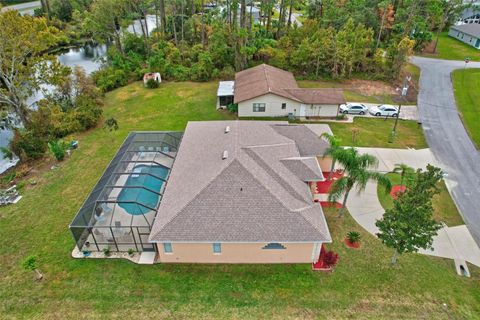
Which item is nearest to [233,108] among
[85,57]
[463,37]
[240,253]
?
[240,253]

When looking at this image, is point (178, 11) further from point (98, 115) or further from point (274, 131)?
point (274, 131)

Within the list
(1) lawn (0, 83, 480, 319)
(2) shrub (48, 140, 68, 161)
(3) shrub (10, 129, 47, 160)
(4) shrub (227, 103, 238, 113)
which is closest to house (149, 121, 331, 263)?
(1) lawn (0, 83, 480, 319)

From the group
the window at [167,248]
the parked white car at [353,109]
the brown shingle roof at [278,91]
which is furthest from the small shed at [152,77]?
the window at [167,248]

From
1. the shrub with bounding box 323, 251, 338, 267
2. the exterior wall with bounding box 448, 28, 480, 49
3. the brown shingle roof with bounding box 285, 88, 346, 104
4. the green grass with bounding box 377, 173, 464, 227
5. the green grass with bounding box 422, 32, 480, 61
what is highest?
the exterior wall with bounding box 448, 28, 480, 49

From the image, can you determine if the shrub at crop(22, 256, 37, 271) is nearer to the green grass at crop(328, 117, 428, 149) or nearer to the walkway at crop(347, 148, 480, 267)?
the walkway at crop(347, 148, 480, 267)

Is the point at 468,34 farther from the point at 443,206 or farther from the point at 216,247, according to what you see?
the point at 216,247
